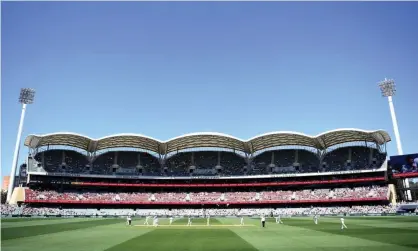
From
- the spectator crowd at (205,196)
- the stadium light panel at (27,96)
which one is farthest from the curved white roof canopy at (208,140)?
the spectator crowd at (205,196)

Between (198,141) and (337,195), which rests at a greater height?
(198,141)

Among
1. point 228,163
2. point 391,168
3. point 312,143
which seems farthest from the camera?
point 228,163

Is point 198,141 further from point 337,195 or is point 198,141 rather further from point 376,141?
point 376,141

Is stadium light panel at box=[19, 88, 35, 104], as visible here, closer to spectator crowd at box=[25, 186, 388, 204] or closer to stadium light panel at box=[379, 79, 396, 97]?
spectator crowd at box=[25, 186, 388, 204]

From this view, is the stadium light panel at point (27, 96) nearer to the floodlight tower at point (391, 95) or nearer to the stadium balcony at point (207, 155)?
the stadium balcony at point (207, 155)

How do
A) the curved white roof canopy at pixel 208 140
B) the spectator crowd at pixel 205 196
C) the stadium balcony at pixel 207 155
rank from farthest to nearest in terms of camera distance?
the stadium balcony at pixel 207 155 < the curved white roof canopy at pixel 208 140 < the spectator crowd at pixel 205 196

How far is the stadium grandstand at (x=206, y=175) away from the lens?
80562 mm

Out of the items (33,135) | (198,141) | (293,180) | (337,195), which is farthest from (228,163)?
(33,135)

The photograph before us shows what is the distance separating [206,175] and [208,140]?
37.6ft

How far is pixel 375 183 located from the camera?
81625 mm

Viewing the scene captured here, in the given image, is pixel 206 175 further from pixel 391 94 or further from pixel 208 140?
pixel 391 94

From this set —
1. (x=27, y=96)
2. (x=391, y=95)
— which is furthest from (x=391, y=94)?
(x=27, y=96)

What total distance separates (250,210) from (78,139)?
48.8 metres

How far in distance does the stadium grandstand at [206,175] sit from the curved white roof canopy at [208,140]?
26 cm
